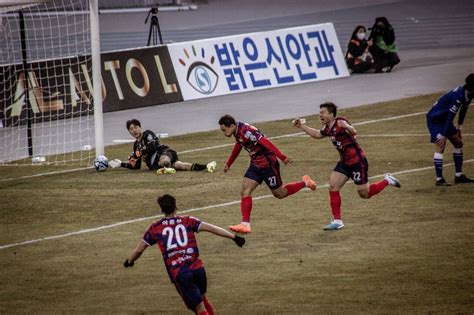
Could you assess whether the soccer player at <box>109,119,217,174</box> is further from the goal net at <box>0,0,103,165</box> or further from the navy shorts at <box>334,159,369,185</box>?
the navy shorts at <box>334,159,369,185</box>

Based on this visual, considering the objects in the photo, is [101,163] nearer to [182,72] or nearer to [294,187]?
[294,187]

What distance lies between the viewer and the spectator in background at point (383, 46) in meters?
34.6

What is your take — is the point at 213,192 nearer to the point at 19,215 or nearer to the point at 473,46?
the point at 19,215

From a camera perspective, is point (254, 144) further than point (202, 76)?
No

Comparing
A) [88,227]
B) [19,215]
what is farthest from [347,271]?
[19,215]

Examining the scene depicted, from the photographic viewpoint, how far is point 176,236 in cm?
1134

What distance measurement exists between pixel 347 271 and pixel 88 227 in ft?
17.1

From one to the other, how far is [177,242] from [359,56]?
82.9 feet

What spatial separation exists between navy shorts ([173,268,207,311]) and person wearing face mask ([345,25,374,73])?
80.8ft

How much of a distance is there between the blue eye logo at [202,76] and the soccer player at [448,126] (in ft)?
43.4

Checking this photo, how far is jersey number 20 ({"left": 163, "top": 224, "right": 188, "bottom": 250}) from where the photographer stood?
445 inches

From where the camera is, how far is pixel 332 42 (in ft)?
113

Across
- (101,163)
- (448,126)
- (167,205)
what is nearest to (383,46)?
(101,163)

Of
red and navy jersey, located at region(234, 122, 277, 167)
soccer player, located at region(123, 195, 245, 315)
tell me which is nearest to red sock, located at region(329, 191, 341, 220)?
red and navy jersey, located at region(234, 122, 277, 167)
